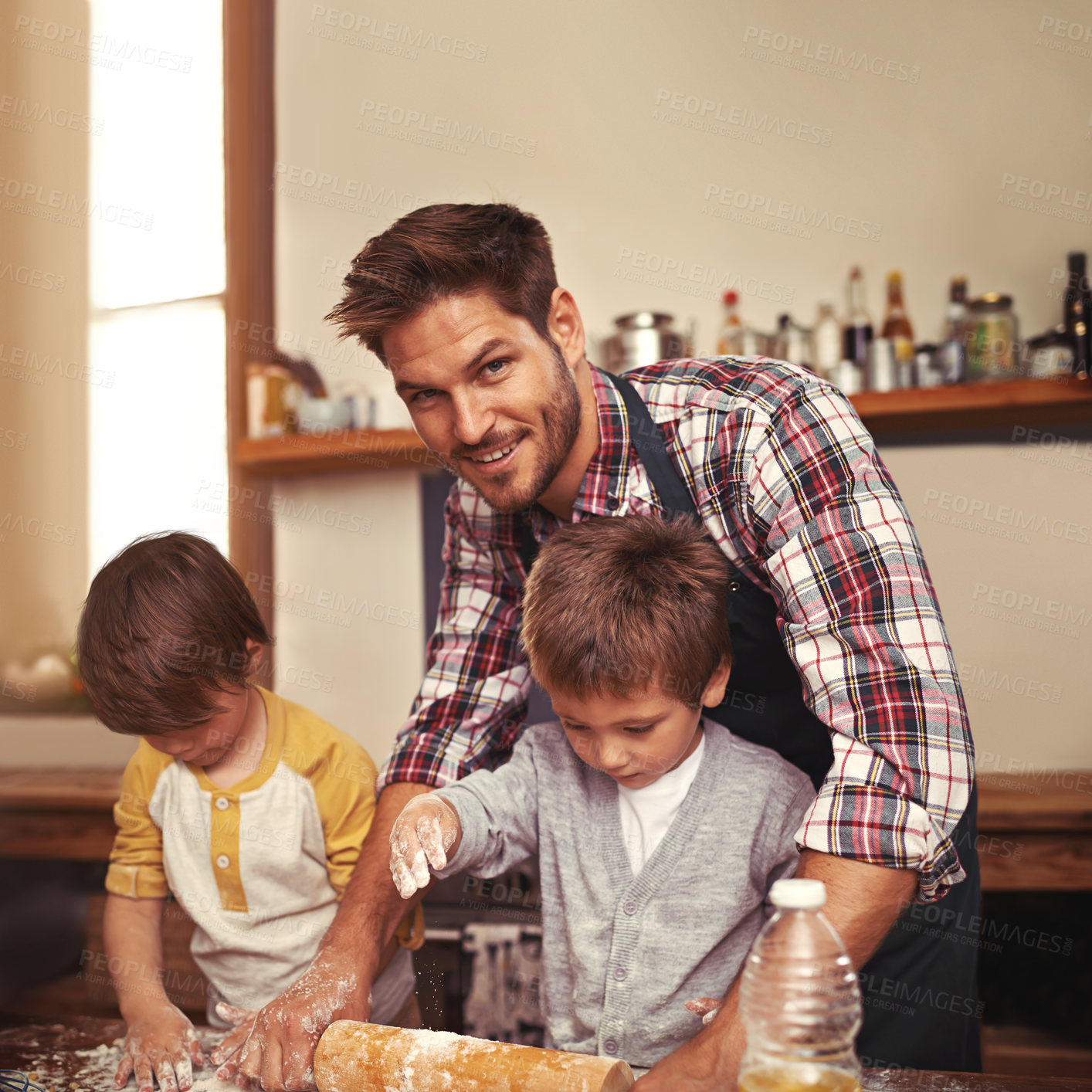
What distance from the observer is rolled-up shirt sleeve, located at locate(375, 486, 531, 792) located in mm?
1257

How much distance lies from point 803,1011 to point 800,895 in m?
0.14

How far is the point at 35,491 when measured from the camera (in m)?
2.73

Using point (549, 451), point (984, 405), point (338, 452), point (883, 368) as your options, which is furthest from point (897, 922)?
point (338, 452)

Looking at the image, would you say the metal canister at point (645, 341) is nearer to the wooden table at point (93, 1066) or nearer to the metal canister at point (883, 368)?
the metal canister at point (883, 368)

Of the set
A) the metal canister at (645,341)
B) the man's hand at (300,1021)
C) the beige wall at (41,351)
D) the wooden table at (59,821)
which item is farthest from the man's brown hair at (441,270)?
the beige wall at (41,351)

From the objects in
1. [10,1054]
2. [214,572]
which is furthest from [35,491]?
[10,1054]

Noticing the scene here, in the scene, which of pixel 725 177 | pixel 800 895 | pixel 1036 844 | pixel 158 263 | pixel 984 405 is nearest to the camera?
pixel 800 895

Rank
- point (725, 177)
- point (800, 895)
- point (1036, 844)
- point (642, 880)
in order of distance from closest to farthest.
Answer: point (800, 895) → point (642, 880) → point (1036, 844) → point (725, 177)

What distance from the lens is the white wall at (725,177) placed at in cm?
232

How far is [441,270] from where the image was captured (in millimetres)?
1110

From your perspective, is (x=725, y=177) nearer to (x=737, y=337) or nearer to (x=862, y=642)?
(x=737, y=337)

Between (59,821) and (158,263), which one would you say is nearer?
(59,821)

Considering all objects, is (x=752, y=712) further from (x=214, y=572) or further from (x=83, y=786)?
(x=83, y=786)

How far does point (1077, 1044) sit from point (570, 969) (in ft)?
5.33
